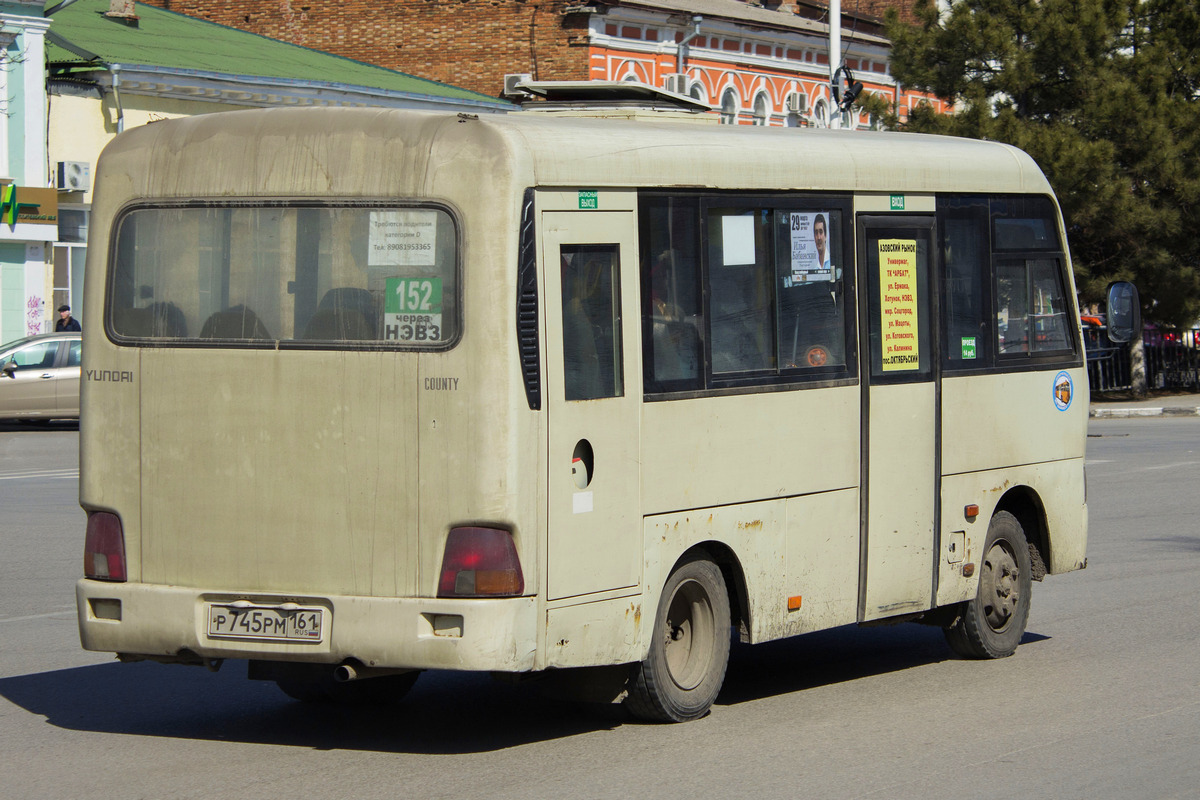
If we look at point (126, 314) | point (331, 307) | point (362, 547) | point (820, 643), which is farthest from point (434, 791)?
point (820, 643)

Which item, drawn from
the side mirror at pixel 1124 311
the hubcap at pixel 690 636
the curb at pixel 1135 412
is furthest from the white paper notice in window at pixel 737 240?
the curb at pixel 1135 412

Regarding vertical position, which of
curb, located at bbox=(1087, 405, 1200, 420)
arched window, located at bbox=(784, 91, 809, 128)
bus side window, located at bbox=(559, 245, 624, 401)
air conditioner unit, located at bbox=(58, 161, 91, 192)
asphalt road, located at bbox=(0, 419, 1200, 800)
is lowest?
asphalt road, located at bbox=(0, 419, 1200, 800)

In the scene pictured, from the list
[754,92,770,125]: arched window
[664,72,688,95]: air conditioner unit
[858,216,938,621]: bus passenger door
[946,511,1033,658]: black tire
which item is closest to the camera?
[858,216,938,621]: bus passenger door

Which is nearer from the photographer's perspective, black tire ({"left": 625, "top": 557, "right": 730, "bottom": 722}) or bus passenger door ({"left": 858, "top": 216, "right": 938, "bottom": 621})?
black tire ({"left": 625, "top": 557, "right": 730, "bottom": 722})

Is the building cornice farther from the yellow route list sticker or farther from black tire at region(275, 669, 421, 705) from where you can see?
black tire at region(275, 669, 421, 705)

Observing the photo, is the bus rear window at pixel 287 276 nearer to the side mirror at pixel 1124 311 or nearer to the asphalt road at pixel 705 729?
the asphalt road at pixel 705 729

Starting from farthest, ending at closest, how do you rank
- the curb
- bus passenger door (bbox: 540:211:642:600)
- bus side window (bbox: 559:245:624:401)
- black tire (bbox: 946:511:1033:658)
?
the curb < black tire (bbox: 946:511:1033:658) < bus side window (bbox: 559:245:624:401) < bus passenger door (bbox: 540:211:642:600)

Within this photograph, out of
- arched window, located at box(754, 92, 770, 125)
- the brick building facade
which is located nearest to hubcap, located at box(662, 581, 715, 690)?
the brick building facade

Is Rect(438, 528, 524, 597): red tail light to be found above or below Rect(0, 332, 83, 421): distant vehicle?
below

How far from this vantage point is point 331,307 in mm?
6922

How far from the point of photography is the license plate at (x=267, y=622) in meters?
6.82

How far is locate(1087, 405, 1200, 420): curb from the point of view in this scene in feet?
99.4

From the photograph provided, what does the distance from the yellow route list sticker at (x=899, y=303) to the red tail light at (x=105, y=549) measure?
12.5 feet

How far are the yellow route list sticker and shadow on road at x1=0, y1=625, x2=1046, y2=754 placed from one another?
66.4 inches
